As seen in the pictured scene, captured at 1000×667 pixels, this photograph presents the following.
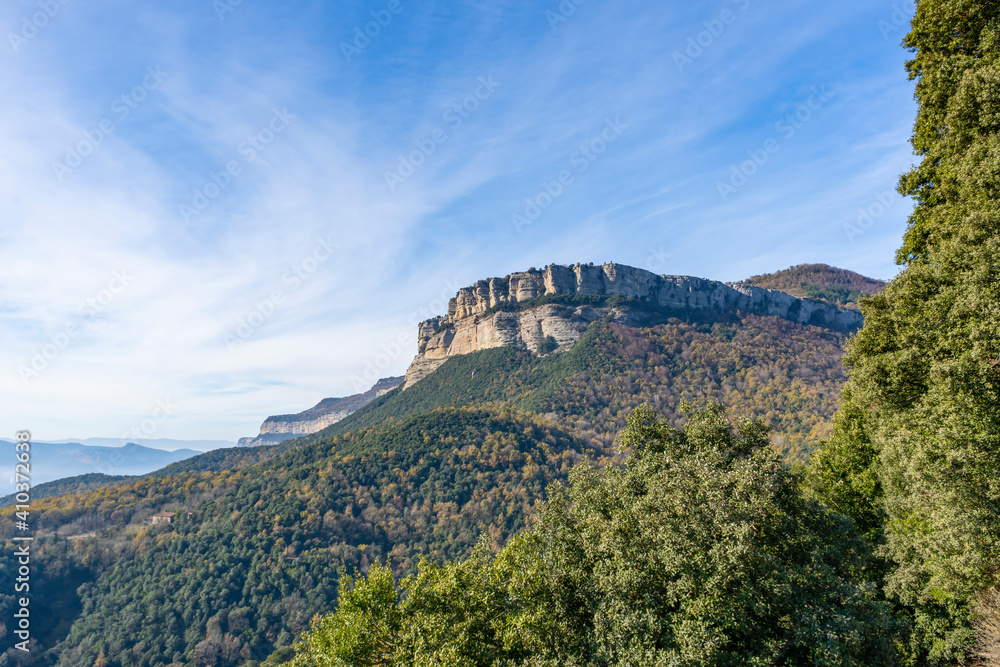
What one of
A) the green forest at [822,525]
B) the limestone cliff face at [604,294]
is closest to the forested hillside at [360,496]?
the green forest at [822,525]

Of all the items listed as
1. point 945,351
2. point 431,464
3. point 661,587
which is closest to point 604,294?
point 431,464

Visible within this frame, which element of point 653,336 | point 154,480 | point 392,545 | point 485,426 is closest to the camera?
point 392,545

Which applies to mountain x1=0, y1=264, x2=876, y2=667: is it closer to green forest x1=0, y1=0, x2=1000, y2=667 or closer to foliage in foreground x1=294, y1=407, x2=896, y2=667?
foliage in foreground x1=294, y1=407, x2=896, y2=667

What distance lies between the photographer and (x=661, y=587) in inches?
536

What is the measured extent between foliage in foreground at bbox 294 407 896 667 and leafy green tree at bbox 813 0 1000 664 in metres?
2.52

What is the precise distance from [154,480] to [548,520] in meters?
116

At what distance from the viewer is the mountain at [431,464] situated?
64250 millimetres

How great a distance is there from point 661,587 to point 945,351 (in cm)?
1218

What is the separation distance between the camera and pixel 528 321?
536 feet

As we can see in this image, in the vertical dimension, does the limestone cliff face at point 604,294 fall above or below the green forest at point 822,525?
above

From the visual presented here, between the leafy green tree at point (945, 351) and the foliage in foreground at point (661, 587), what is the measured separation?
2.52 m

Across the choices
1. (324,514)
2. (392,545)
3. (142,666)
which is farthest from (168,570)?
(392,545)

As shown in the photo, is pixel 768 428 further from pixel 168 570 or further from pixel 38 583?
pixel 38 583

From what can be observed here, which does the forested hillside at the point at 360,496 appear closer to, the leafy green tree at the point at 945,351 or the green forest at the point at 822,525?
the green forest at the point at 822,525
